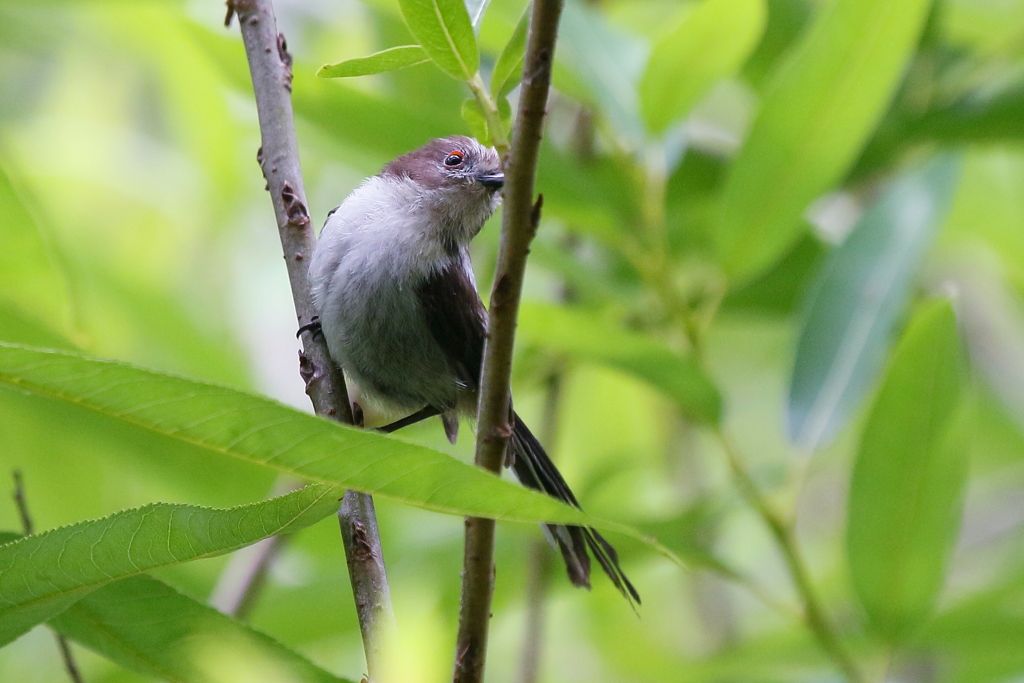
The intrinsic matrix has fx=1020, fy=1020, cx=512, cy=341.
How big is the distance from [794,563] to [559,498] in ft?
2.17

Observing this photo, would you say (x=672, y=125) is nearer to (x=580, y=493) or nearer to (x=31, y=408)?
(x=580, y=493)

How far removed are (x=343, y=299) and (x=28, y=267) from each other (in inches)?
31.9

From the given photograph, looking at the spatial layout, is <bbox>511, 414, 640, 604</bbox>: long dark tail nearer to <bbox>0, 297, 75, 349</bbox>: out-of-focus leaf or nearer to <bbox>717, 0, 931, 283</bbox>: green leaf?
<bbox>717, 0, 931, 283</bbox>: green leaf

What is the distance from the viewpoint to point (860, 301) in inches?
116

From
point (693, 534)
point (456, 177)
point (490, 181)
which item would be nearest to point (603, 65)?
point (490, 181)

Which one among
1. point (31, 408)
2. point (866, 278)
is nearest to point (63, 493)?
point (31, 408)

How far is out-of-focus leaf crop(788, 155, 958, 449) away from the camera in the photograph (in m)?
2.90

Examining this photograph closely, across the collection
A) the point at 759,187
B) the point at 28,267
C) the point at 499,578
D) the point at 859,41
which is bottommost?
the point at 499,578

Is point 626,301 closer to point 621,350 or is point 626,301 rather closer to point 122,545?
point 621,350

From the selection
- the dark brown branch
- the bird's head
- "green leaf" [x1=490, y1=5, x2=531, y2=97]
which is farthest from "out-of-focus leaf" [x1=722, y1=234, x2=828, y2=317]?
the dark brown branch

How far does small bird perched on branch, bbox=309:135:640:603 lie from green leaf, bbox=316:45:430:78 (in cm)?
112

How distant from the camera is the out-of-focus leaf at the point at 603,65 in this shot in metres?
2.77

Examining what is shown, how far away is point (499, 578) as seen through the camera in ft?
10.6

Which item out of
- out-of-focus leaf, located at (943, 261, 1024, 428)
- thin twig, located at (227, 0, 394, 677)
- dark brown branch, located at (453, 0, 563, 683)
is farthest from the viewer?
out-of-focus leaf, located at (943, 261, 1024, 428)
